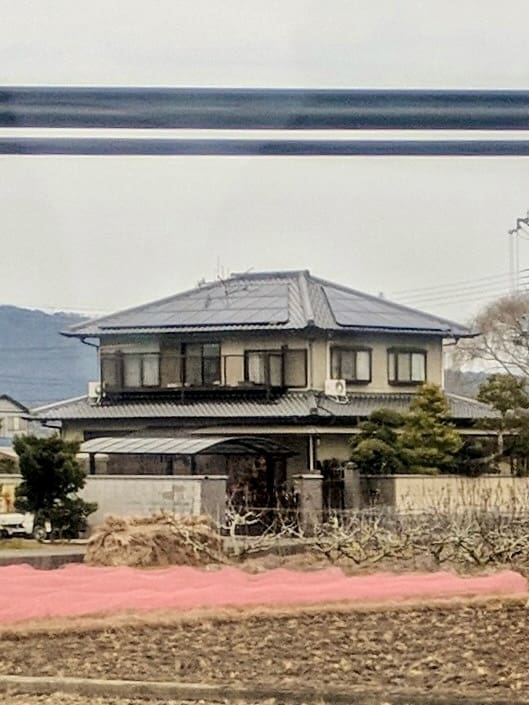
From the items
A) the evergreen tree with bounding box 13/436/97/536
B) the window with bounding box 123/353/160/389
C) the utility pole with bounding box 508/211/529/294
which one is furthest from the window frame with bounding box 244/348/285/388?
the utility pole with bounding box 508/211/529/294

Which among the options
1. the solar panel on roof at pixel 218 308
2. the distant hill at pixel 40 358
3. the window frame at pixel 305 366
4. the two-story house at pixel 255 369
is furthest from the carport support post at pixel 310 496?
the distant hill at pixel 40 358

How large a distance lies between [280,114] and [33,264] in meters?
0.42

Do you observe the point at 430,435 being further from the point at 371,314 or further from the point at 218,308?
the point at 218,308

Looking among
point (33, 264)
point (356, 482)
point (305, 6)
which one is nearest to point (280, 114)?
point (305, 6)

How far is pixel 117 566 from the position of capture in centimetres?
129

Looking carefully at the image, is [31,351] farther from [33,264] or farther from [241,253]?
[241,253]

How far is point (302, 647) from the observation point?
1.24 meters

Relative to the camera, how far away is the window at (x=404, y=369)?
130cm

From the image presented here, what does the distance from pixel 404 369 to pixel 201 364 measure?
11.6 inches

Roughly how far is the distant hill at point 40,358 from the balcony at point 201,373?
4cm

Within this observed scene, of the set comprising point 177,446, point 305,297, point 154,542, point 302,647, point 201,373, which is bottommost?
point 302,647

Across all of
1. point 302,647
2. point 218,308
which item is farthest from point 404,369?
point 302,647

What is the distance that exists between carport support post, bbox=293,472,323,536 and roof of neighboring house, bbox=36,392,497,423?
0.28 ft

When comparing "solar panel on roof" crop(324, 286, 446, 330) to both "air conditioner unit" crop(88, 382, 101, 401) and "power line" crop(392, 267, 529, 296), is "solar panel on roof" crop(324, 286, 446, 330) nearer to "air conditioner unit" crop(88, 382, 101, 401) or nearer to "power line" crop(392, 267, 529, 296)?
"power line" crop(392, 267, 529, 296)
